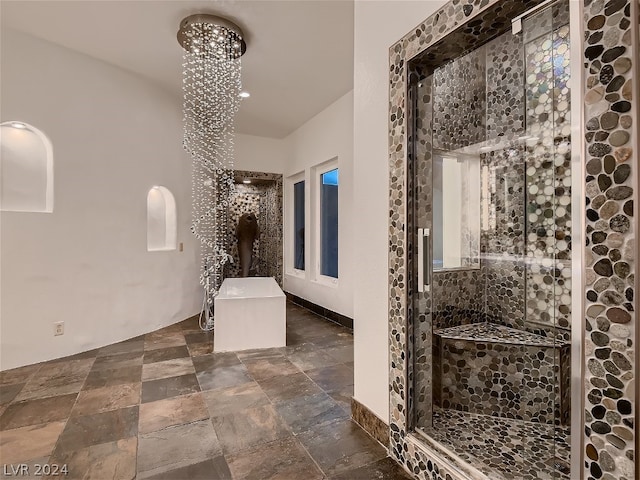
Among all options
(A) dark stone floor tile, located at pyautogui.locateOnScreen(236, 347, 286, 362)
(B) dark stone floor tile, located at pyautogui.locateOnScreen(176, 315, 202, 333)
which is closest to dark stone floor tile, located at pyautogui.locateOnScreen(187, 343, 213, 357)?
(A) dark stone floor tile, located at pyautogui.locateOnScreen(236, 347, 286, 362)

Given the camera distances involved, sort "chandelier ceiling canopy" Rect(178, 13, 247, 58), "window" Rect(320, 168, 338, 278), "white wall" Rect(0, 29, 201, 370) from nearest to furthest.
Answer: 1. "chandelier ceiling canopy" Rect(178, 13, 247, 58)
2. "white wall" Rect(0, 29, 201, 370)
3. "window" Rect(320, 168, 338, 278)

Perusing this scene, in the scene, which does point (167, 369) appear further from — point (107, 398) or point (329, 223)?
point (329, 223)

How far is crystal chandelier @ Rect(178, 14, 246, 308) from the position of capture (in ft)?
9.49

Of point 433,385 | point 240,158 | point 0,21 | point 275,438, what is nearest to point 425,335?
point 433,385

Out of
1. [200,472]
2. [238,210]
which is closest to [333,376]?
[200,472]

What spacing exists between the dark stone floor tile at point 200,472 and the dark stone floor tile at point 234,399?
1.51 feet

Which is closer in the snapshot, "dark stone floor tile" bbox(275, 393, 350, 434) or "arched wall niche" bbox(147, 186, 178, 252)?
"dark stone floor tile" bbox(275, 393, 350, 434)

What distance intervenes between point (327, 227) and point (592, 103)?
4.08 m

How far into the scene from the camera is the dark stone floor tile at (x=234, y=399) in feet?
7.04

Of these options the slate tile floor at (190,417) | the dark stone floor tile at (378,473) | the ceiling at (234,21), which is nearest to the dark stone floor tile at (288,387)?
the slate tile floor at (190,417)

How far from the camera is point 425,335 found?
67.2 inches

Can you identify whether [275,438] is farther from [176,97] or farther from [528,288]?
[176,97]

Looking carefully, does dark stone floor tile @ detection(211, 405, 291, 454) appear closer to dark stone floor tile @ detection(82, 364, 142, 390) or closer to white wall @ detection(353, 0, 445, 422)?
white wall @ detection(353, 0, 445, 422)

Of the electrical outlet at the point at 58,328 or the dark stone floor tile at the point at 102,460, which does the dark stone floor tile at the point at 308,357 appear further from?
the electrical outlet at the point at 58,328
